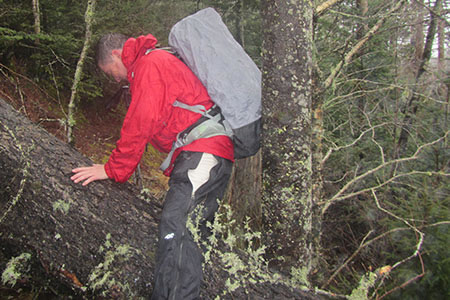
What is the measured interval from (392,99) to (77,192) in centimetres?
696

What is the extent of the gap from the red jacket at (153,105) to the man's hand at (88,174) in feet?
0.17

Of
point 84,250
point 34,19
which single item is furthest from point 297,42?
point 34,19

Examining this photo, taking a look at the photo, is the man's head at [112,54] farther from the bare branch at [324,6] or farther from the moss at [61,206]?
the bare branch at [324,6]

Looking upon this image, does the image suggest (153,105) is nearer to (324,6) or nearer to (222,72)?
(222,72)

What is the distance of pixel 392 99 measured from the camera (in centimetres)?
681

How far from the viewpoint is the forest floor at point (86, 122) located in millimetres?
5090

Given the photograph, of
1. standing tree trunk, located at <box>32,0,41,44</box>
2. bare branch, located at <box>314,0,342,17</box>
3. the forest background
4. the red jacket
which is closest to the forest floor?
the forest background

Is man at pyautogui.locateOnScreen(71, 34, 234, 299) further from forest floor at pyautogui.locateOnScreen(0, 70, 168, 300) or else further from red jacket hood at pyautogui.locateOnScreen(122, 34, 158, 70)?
forest floor at pyautogui.locateOnScreen(0, 70, 168, 300)

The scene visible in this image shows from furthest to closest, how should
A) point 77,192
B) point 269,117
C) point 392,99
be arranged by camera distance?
point 392,99 → point 269,117 → point 77,192

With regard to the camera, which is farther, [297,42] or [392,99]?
[392,99]

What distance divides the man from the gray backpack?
0.09m

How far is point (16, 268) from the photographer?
6.02 ft

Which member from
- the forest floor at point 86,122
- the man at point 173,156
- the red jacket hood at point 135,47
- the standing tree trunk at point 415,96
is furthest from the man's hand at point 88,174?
the standing tree trunk at point 415,96

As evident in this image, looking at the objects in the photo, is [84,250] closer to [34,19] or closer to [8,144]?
[8,144]
